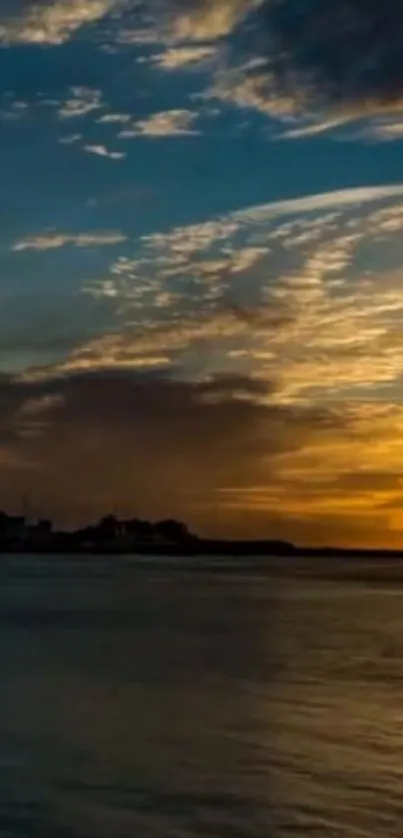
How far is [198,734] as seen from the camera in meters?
36.2

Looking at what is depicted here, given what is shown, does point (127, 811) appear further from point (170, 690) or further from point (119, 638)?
point (119, 638)

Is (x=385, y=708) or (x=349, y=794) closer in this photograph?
(x=349, y=794)

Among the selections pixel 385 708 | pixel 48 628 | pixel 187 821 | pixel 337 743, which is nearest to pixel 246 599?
pixel 48 628

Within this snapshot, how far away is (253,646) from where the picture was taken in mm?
70062

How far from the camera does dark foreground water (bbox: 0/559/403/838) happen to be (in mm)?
25703

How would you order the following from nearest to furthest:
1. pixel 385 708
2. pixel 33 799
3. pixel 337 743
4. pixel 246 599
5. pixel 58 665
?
pixel 33 799 < pixel 337 743 < pixel 385 708 < pixel 58 665 < pixel 246 599

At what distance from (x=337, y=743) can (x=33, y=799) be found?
956 cm

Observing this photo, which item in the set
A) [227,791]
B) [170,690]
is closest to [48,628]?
[170,690]

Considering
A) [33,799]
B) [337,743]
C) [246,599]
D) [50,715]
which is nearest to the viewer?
[33,799]

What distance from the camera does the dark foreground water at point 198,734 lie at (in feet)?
84.3

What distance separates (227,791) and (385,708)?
15.1 metres

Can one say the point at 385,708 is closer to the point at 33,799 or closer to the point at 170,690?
the point at 170,690

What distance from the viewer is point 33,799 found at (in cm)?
2727

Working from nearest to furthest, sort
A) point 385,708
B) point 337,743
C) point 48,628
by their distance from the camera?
point 337,743 < point 385,708 < point 48,628
